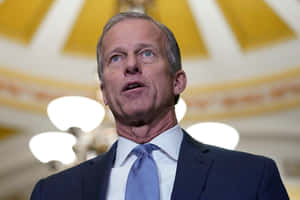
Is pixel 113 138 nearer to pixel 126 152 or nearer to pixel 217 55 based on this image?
pixel 126 152

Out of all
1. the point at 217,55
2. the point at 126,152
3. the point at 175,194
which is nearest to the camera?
the point at 175,194

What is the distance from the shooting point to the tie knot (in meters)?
1.48

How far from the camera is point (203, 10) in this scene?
20.3 ft

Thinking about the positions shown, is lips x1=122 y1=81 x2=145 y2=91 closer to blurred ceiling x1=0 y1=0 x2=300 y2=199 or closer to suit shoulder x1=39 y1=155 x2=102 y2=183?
suit shoulder x1=39 y1=155 x2=102 y2=183

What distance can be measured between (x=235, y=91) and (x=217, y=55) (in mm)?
484

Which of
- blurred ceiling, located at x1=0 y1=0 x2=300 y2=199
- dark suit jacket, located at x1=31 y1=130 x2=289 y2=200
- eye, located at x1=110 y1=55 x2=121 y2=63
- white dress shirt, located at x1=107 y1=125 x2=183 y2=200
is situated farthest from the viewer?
blurred ceiling, located at x1=0 y1=0 x2=300 y2=199

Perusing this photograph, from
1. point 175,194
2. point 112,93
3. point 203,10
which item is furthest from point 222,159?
point 203,10

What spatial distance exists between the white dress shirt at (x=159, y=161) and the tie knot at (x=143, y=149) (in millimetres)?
11

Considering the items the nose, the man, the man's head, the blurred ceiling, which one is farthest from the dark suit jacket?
the blurred ceiling

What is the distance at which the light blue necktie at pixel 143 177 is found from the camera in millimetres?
1388

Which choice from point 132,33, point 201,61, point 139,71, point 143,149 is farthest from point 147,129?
point 201,61

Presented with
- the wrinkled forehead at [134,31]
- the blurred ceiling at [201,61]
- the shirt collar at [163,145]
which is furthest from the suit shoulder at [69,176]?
the blurred ceiling at [201,61]

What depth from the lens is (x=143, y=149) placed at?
148 centimetres

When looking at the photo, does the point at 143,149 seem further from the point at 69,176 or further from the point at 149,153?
the point at 69,176
